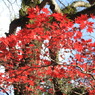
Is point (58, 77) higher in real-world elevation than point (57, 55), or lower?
lower

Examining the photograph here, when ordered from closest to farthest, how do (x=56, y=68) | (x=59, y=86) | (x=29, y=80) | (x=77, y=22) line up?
(x=77, y=22), (x=29, y=80), (x=56, y=68), (x=59, y=86)

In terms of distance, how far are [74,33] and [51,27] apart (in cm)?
80

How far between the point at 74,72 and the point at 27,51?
226cm

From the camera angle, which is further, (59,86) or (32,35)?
(59,86)

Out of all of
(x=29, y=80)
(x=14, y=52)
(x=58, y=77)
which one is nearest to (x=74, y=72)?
(x=58, y=77)

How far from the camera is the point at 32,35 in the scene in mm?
5707

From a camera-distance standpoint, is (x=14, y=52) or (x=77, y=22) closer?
(x=77, y=22)

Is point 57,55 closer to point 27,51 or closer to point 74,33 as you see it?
point 27,51

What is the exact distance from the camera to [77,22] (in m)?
5.30

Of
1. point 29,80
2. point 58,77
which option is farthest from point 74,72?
point 29,80

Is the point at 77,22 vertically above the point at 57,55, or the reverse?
the point at 77,22

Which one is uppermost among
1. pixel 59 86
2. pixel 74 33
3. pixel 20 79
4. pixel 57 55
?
pixel 74 33

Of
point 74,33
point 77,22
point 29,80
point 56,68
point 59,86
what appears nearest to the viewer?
point 77,22

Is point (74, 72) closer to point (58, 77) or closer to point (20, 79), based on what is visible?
point (58, 77)
